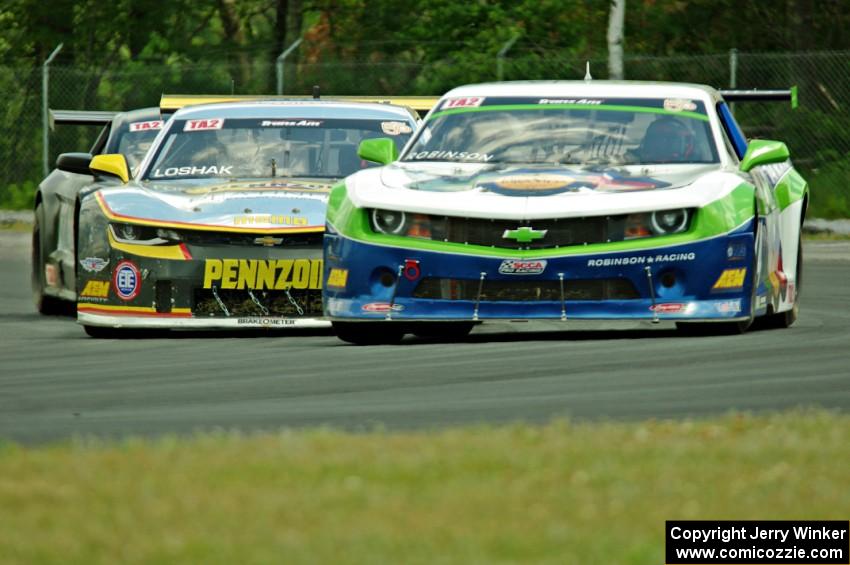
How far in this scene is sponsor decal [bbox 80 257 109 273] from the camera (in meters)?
11.8

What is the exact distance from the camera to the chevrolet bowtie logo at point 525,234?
1010 centimetres

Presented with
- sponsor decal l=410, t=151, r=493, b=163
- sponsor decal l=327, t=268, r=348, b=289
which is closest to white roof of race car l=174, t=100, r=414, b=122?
sponsor decal l=410, t=151, r=493, b=163

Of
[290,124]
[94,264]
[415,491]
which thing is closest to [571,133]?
[290,124]

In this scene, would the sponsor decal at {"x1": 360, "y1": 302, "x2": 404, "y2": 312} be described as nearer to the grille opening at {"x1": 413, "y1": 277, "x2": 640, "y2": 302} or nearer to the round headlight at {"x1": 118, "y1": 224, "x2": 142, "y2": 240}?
the grille opening at {"x1": 413, "y1": 277, "x2": 640, "y2": 302}

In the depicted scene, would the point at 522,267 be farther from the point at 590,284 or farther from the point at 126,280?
the point at 126,280

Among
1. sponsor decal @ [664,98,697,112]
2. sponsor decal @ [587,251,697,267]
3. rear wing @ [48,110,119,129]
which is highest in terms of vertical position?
sponsor decal @ [664,98,697,112]

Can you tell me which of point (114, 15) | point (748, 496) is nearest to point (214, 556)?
point (748, 496)

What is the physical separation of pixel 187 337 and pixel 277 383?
9.47 ft

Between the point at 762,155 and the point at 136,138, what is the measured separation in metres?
5.00

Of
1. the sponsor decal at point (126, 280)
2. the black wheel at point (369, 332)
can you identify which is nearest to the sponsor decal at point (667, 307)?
the black wheel at point (369, 332)

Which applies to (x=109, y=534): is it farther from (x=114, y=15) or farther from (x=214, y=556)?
(x=114, y=15)

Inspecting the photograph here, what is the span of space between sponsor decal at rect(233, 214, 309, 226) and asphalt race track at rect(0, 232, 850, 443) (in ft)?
2.07

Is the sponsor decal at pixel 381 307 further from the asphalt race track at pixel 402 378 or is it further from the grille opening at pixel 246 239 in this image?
the grille opening at pixel 246 239

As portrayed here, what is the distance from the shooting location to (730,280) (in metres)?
10.2
